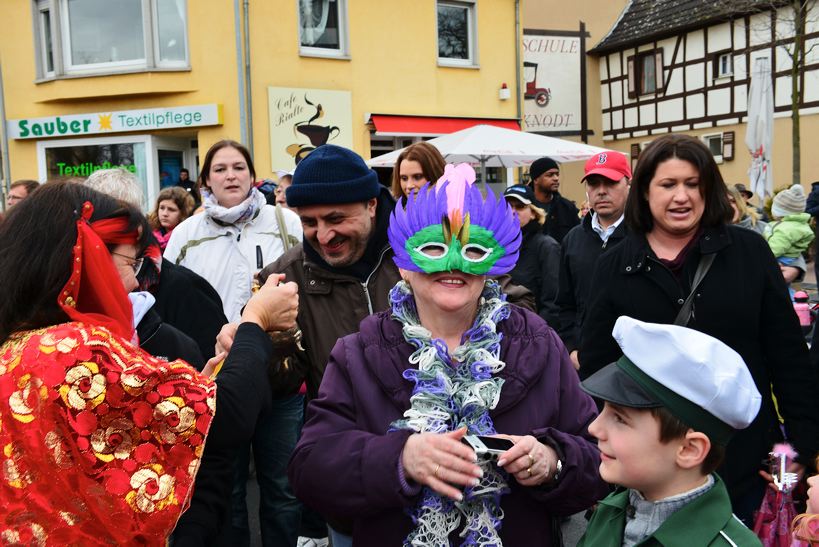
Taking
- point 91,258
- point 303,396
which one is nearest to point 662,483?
point 91,258

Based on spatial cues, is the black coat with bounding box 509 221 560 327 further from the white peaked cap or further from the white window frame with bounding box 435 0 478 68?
the white window frame with bounding box 435 0 478 68

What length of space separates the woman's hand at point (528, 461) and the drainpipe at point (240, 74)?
13.3 metres

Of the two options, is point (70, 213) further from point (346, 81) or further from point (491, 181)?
point (491, 181)

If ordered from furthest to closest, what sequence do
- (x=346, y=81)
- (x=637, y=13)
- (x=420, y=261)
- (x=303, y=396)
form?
(x=637, y=13)
(x=346, y=81)
(x=303, y=396)
(x=420, y=261)

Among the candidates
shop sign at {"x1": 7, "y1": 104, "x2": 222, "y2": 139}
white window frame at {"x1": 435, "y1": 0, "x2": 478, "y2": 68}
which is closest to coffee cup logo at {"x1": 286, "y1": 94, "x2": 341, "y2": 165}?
shop sign at {"x1": 7, "y1": 104, "x2": 222, "y2": 139}

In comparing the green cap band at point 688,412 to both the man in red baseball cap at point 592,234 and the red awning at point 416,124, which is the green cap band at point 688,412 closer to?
the man in red baseball cap at point 592,234

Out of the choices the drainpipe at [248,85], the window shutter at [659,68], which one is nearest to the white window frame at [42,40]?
the drainpipe at [248,85]

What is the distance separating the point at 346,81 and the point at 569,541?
491 inches

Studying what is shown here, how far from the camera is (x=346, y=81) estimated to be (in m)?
15.6

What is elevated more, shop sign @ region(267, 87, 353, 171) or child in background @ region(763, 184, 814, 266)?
shop sign @ region(267, 87, 353, 171)

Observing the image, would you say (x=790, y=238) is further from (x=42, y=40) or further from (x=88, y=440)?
(x=42, y=40)

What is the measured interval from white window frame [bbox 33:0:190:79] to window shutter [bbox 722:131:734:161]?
1516cm

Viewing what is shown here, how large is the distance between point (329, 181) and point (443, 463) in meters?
1.27

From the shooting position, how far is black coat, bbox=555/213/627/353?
14.8 ft
